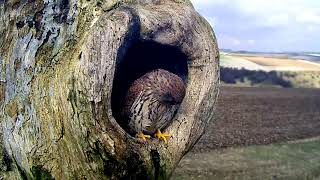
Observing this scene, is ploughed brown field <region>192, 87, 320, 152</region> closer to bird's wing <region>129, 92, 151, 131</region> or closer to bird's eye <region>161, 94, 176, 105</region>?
bird's eye <region>161, 94, 176, 105</region>

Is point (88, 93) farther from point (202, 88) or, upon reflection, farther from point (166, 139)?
point (202, 88)

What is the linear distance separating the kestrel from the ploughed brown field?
40.3 ft

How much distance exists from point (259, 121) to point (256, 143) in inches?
210

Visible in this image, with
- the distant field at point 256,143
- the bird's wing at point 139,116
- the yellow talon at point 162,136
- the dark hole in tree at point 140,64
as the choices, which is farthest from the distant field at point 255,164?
the bird's wing at point 139,116

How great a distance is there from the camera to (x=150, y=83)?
3.93m

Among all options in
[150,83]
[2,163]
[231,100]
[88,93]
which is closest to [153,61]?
[150,83]

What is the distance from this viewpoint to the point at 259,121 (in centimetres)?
2578

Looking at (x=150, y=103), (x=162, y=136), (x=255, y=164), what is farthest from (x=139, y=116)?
(x=255, y=164)

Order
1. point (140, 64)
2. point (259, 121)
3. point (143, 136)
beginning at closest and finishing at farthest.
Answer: point (143, 136), point (140, 64), point (259, 121)

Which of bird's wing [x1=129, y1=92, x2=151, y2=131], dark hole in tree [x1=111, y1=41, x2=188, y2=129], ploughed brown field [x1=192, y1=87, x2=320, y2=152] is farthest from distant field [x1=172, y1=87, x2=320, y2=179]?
bird's wing [x1=129, y1=92, x2=151, y2=131]

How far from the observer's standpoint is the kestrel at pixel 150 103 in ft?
12.6

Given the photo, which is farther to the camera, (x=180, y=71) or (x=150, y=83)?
(x=180, y=71)

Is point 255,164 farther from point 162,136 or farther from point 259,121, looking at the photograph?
point 162,136

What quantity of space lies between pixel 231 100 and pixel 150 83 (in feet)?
87.5
